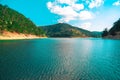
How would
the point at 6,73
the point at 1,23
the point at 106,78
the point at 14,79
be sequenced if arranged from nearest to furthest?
the point at 14,79, the point at 106,78, the point at 6,73, the point at 1,23

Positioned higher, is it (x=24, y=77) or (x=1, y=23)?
(x=1, y=23)

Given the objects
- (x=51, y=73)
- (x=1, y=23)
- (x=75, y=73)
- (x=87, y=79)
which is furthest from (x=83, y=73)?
(x=1, y=23)

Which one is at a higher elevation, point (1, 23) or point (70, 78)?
point (1, 23)

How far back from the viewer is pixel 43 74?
27578 mm

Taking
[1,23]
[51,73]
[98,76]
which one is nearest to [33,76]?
[51,73]

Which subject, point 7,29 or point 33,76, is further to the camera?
point 7,29

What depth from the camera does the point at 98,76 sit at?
2706cm

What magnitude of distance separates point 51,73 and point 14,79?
A: 634 centimetres

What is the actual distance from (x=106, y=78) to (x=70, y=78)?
17.5 ft

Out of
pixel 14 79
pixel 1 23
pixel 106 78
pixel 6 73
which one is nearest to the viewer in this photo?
pixel 14 79

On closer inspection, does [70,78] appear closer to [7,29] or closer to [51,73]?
[51,73]

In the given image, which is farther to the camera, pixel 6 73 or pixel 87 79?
pixel 6 73

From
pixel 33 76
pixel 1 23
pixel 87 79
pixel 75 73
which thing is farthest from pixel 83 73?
pixel 1 23

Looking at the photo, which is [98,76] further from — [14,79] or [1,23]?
[1,23]
